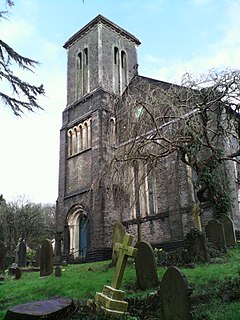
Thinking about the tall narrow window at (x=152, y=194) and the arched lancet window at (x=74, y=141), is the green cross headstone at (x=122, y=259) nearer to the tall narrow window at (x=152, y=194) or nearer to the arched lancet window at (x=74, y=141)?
the tall narrow window at (x=152, y=194)

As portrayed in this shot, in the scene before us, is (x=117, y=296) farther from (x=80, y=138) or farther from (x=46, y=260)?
(x=80, y=138)

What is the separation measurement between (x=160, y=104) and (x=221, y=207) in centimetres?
519

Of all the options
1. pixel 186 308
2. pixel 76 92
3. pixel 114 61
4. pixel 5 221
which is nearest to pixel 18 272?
pixel 186 308

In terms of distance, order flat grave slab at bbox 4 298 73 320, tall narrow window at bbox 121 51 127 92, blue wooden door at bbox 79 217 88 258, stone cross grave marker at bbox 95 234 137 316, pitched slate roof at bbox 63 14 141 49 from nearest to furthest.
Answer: flat grave slab at bbox 4 298 73 320 → stone cross grave marker at bbox 95 234 137 316 → blue wooden door at bbox 79 217 88 258 → tall narrow window at bbox 121 51 127 92 → pitched slate roof at bbox 63 14 141 49

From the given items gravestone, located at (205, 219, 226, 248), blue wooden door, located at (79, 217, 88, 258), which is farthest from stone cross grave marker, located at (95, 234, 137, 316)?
blue wooden door, located at (79, 217, 88, 258)

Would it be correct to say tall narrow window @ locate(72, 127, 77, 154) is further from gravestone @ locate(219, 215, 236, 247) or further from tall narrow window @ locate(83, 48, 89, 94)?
gravestone @ locate(219, 215, 236, 247)

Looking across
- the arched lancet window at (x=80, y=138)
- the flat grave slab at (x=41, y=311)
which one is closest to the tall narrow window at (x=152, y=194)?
the arched lancet window at (x=80, y=138)

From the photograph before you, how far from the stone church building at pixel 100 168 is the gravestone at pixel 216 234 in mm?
2423

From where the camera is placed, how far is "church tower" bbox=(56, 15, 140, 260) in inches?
683

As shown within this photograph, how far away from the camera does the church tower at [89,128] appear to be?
683 inches

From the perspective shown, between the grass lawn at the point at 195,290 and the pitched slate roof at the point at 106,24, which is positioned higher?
the pitched slate roof at the point at 106,24

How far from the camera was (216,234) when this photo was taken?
34.7ft

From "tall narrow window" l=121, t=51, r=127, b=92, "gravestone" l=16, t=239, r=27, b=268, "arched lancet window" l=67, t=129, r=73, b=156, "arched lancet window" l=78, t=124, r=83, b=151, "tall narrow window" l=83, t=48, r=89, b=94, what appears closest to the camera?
"gravestone" l=16, t=239, r=27, b=268

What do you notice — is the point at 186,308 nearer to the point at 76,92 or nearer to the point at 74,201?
the point at 74,201
